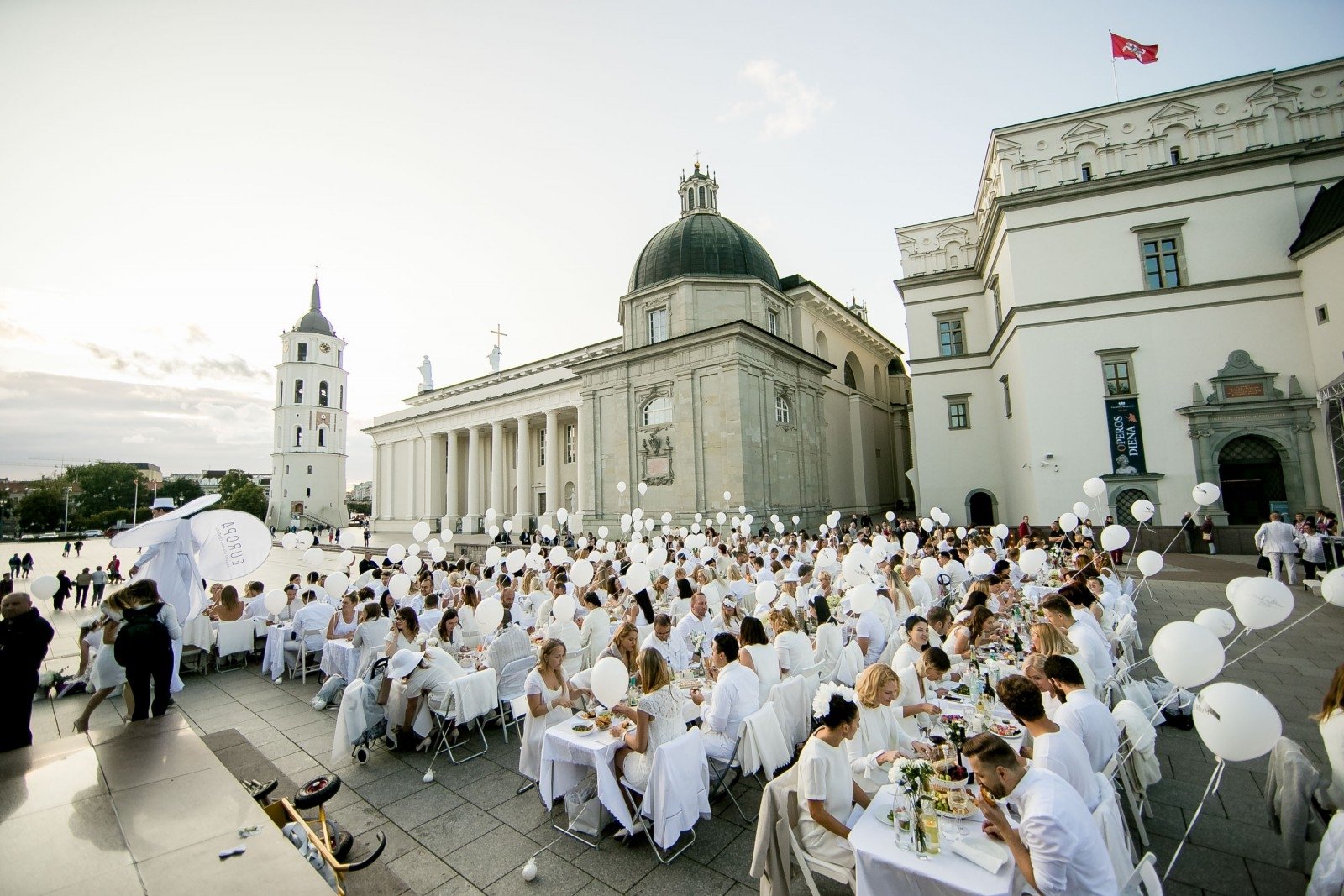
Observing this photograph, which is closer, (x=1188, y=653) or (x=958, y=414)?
(x=1188, y=653)

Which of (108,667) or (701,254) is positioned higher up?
(701,254)

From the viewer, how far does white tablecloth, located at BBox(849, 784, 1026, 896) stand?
298cm

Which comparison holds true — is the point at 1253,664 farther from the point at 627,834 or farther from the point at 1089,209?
the point at 1089,209

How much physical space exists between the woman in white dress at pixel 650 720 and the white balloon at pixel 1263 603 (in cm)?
488

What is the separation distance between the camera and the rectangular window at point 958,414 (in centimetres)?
2961

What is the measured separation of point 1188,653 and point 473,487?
46938mm

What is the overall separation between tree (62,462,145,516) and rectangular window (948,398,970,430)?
9862 centimetres

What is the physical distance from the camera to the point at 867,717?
4691 mm

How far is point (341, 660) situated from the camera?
883 centimetres

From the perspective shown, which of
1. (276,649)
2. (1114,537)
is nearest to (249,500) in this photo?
(276,649)

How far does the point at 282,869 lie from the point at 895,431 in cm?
4785

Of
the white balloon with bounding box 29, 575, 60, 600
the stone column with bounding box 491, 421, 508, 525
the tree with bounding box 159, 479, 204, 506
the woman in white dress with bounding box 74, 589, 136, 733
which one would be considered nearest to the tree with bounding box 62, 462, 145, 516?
the tree with bounding box 159, 479, 204, 506

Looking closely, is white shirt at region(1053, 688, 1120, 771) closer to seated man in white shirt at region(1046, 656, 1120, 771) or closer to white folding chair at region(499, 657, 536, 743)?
seated man in white shirt at region(1046, 656, 1120, 771)

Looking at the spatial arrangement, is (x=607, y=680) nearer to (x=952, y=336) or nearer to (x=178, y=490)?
(x=952, y=336)
